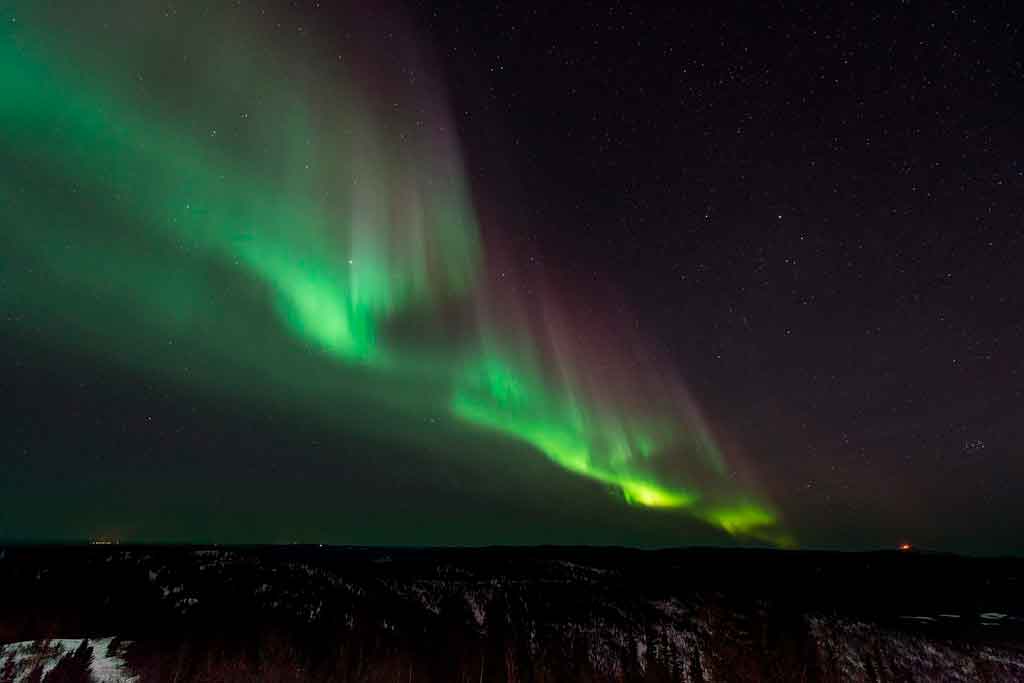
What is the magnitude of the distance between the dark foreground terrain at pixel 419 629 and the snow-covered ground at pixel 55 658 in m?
0.04

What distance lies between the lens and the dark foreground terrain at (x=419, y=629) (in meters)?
14.3

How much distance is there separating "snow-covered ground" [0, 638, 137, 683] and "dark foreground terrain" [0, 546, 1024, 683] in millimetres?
37

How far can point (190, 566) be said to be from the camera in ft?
69.5

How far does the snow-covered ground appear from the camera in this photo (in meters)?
12.9

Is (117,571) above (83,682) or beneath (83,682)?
above

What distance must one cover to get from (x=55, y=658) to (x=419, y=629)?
819cm

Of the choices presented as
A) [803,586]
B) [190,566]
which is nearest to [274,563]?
[190,566]

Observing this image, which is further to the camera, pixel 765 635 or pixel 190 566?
pixel 190 566

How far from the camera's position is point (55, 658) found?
521 inches

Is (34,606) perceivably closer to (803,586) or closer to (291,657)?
(291,657)

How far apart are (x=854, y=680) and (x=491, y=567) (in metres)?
15.4

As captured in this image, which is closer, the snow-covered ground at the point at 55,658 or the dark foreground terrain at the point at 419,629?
the snow-covered ground at the point at 55,658

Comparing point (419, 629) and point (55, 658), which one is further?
point (419, 629)

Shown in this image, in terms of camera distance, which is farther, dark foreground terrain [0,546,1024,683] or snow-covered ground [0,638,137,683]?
dark foreground terrain [0,546,1024,683]
